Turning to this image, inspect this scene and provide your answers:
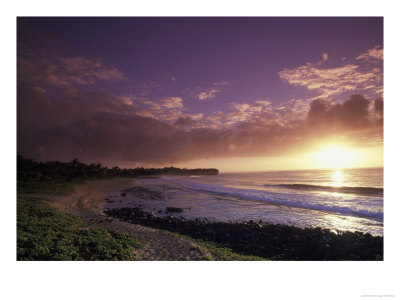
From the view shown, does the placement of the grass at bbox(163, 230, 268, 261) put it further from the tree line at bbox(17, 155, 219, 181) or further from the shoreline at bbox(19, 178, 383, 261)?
the tree line at bbox(17, 155, 219, 181)

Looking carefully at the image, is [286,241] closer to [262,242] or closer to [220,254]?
[262,242]

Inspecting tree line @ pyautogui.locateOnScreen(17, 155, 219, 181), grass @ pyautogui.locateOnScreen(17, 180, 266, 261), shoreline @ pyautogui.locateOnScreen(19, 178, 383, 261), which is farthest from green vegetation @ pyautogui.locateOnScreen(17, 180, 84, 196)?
grass @ pyautogui.locateOnScreen(17, 180, 266, 261)

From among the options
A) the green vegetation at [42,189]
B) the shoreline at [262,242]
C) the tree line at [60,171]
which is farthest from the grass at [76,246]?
the green vegetation at [42,189]

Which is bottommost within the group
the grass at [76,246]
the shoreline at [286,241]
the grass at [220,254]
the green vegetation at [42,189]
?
the green vegetation at [42,189]

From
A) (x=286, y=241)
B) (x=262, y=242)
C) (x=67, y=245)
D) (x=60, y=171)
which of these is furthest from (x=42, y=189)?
(x=60, y=171)

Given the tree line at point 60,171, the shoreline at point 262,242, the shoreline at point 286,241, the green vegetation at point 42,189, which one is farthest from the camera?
the tree line at point 60,171

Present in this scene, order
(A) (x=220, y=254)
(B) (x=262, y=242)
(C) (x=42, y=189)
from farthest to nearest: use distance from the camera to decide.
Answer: (C) (x=42, y=189) < (B) (x=262, y=242) < (A) (x=220, y=254)

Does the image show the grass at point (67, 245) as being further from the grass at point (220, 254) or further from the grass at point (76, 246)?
the grass at point (220, 254)

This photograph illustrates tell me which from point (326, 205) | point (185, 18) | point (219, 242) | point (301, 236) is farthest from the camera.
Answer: point (326, 205)
